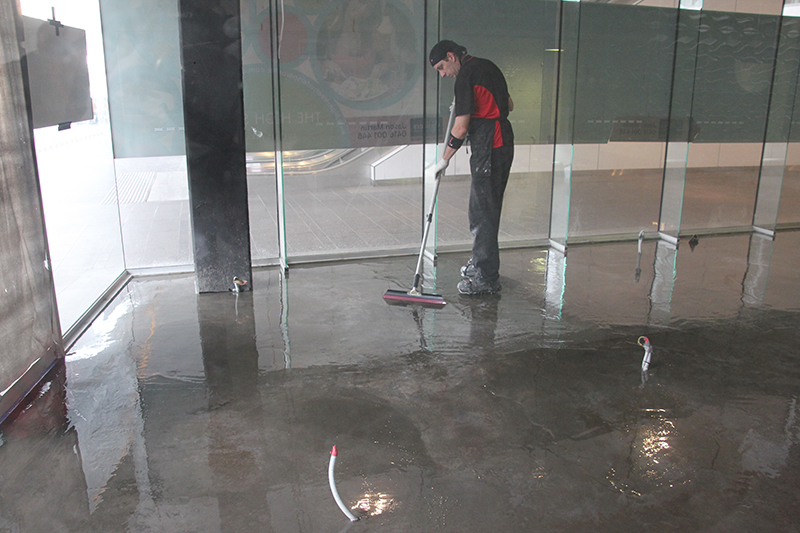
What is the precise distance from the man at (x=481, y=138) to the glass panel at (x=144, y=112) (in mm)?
1849

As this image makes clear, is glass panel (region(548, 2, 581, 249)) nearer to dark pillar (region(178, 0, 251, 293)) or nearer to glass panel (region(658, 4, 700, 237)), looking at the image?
glass panel (region(658, 4, 700, 237))

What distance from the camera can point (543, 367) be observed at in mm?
3092

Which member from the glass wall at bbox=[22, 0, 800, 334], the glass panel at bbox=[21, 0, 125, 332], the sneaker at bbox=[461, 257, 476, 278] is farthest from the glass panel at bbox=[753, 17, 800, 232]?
the glass panel at bbox=[21, 0, 125, 332]

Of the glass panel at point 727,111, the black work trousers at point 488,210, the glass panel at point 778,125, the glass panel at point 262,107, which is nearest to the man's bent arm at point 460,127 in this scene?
the black work trousers at point 488,210

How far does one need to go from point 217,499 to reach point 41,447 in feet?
2.83

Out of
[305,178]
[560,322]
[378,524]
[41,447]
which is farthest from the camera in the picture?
[305,178]

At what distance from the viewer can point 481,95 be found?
3898mm

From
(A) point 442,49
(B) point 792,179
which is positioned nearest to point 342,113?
(A) point 442,49

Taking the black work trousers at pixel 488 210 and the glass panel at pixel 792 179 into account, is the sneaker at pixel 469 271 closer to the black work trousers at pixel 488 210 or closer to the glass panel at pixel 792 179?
the black work trousers at pixel 488 210

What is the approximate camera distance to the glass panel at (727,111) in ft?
18.2

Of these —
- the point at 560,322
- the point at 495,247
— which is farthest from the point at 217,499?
the point at 495,247

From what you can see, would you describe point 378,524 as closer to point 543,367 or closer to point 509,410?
point 509,410

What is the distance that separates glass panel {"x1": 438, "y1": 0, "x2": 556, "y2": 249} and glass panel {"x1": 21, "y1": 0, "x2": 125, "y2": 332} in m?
2.53

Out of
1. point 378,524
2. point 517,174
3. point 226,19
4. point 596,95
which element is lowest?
point 378,524
